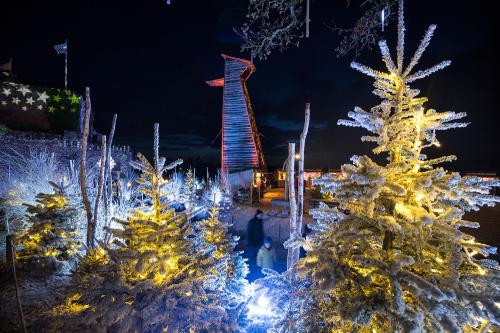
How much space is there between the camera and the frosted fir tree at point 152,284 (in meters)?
3.27

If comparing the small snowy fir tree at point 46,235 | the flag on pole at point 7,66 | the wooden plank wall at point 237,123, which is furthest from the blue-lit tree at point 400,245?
the flag on pole at point 7,66

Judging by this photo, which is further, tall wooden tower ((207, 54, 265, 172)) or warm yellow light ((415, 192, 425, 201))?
tall wooden tower ((207, 54, 265, 172))

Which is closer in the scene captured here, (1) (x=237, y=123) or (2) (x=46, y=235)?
(2) (x=46, y=235)

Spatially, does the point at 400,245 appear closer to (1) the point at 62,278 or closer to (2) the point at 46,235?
(1) the point at 62,278

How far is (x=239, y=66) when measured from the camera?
2189 cm

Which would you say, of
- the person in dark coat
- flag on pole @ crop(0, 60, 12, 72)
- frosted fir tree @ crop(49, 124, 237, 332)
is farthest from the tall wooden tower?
frosted fir tree @ crop(49, 124, 237, 332)

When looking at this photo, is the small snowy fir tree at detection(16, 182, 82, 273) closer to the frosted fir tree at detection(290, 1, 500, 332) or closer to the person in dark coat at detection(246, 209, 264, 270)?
the person in dark coat at detection(246, 209, 264, 270)

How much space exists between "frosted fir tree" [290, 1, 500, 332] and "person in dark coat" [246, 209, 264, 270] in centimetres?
1119

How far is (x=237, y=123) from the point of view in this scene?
21.9 metres

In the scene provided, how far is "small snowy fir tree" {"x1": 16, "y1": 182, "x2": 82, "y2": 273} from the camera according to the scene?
7871 mm

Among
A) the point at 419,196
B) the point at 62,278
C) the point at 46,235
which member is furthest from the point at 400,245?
the point at 46,235

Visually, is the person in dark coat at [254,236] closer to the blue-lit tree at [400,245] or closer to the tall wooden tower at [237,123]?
the tall wooden tower at [237,123]

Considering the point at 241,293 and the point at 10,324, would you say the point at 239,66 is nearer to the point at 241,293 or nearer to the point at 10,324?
the point at 241,293

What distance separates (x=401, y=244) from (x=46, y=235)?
9.54 meters
